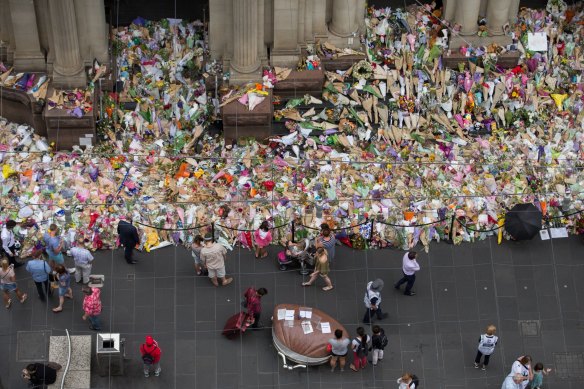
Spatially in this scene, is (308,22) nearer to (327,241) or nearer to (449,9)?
(449,9)

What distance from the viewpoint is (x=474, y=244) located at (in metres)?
44.5

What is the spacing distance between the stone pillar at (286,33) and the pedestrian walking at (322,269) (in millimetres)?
6450

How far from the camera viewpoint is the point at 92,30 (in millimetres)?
46219

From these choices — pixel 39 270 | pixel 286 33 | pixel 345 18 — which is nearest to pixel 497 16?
pixel 345 18

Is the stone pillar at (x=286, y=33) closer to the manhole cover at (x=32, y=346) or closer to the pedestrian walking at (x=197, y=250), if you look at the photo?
the pedestrian walking at (x=197, y=250)

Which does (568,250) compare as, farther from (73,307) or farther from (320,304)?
(73,307)

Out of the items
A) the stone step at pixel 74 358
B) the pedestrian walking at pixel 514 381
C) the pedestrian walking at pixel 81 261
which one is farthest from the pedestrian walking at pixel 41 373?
the pedestrian walking at pixel 514 381

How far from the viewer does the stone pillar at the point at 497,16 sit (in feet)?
157

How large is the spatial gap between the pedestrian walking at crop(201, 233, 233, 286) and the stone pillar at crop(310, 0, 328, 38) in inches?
292

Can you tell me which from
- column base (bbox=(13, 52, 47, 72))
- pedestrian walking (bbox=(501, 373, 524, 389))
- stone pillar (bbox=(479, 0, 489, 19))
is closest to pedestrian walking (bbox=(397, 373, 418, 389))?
pedestrian walking (bbox=(501, 373, 524, 389))

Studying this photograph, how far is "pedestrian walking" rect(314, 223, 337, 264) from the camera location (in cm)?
4306

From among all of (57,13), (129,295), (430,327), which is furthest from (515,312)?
(57,13)

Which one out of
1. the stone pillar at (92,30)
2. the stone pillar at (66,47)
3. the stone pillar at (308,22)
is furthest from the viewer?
the stone pillar at (308,22)

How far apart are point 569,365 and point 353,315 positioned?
5.25m
